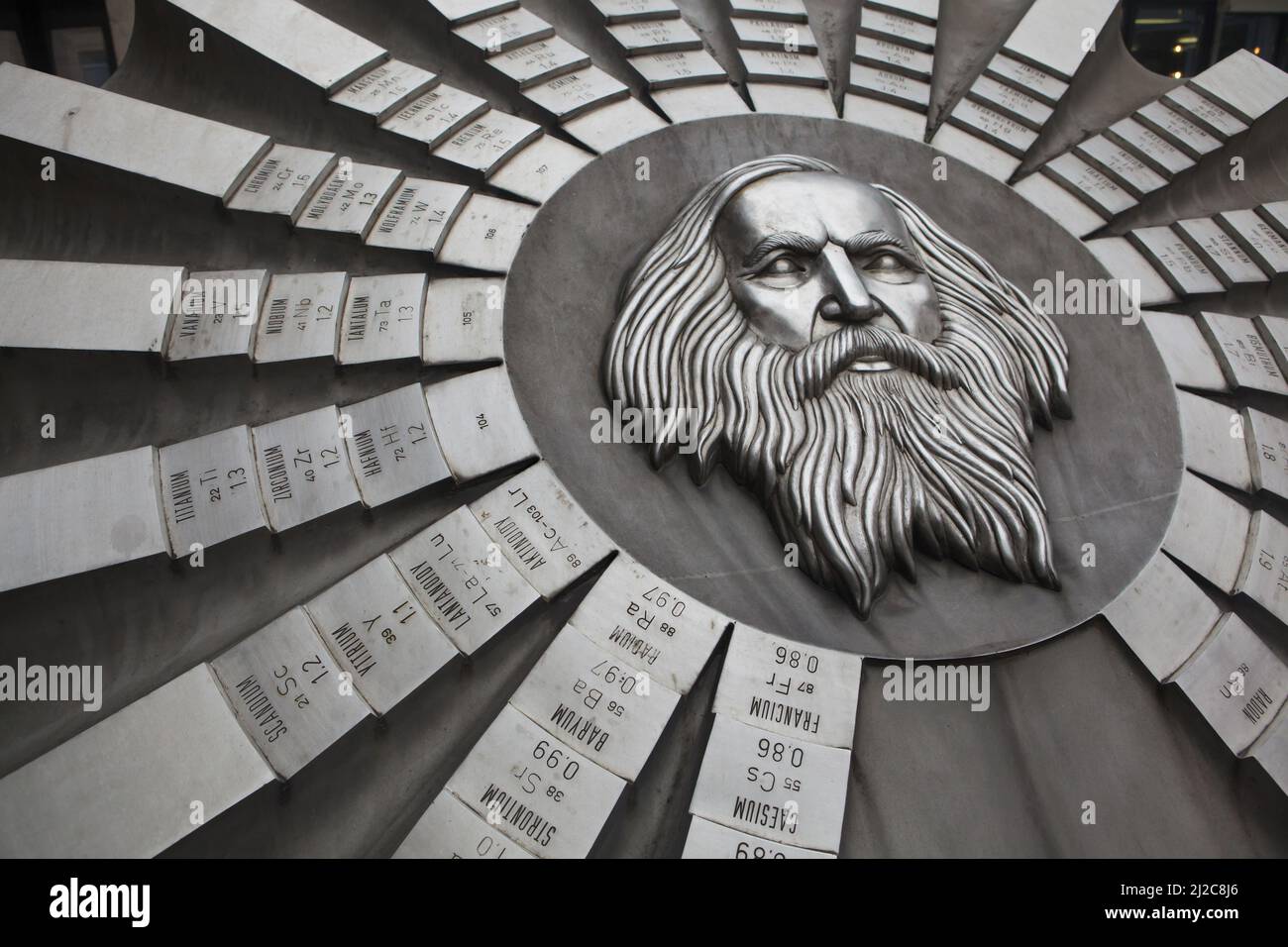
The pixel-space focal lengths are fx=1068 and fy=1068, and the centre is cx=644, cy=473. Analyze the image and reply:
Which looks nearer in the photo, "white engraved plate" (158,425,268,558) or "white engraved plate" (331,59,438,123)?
"white engraved plate" (158,425,268,558)

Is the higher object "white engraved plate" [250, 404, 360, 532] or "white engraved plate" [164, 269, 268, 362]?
"white engraved plate" [164, 269, 268, 362]

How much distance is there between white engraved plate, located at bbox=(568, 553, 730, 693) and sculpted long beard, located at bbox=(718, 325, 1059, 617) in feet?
1.59

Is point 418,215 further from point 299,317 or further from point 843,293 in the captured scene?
point 843,293

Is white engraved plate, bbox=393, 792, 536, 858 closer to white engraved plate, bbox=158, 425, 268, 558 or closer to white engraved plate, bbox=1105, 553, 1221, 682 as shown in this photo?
white engraved plate, bbox=158, 425, 268, 558

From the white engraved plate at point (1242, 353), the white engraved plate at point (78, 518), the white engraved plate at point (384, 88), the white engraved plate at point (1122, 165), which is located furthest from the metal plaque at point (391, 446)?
the white engraved plate at point (1122, 165)

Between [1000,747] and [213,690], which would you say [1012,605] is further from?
[213,690]

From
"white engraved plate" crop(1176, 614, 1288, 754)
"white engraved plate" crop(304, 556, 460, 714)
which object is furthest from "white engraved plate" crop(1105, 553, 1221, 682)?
"white engraved plate" crop(304, 556, 460, 714)

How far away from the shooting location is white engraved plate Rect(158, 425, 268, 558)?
3236 mm

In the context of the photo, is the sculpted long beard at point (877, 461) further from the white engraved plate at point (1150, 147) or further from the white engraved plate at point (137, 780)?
the white engraved plate at point (1150, 147)

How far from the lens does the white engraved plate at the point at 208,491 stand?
3236mm

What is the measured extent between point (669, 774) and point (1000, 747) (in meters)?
1.09

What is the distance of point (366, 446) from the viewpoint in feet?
11.4

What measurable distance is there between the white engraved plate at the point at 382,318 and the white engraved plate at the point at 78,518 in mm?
762

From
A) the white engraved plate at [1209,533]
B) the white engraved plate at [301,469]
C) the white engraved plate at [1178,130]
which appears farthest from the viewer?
the white engraved plate at [1178,130]
